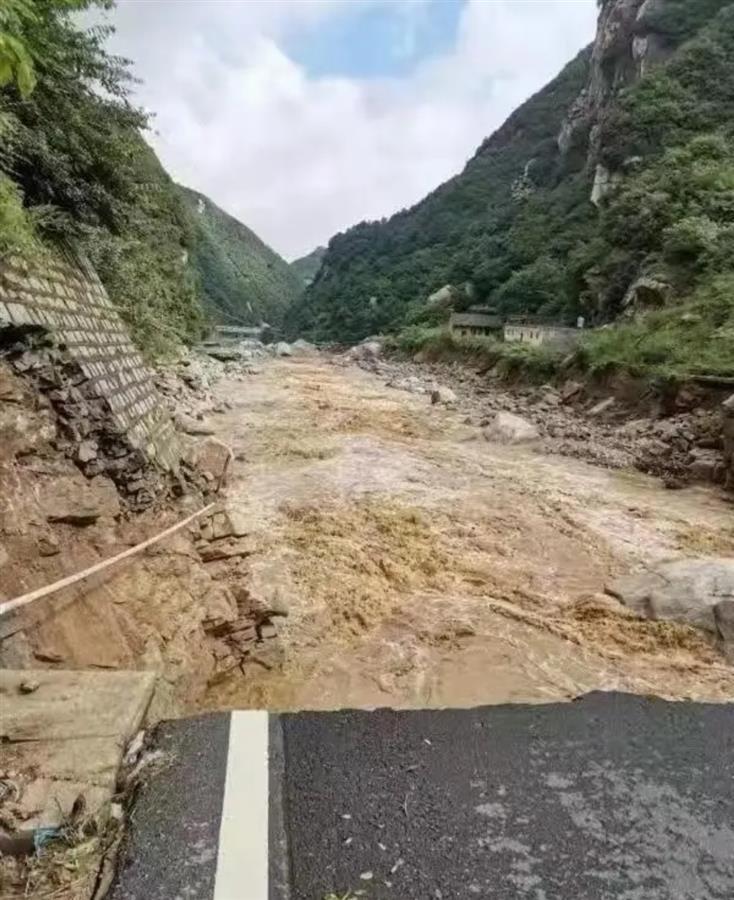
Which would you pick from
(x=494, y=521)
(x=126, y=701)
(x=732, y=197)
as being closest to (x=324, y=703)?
→ (x=126, y=701)

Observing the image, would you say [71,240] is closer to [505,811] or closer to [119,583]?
[119,583]

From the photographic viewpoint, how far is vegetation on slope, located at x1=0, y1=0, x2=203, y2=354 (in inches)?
191

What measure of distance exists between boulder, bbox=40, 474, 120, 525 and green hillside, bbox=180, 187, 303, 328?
68634 mm

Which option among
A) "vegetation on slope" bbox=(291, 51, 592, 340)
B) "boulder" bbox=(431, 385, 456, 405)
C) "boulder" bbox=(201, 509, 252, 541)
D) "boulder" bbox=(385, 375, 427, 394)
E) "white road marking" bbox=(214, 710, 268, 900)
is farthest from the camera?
"vegetation on slope" bbox=(291, 51, 592, 340)

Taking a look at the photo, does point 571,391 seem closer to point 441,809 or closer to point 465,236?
point 441,809

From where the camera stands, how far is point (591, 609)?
5336mm

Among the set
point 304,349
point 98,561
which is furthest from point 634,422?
point 304,349

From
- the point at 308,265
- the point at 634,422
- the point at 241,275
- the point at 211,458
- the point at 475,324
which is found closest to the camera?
the point at 211,458

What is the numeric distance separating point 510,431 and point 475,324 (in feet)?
80.0

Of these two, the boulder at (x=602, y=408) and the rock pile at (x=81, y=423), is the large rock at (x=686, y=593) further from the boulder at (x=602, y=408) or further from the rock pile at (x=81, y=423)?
the boulder at (x=602, y=408)

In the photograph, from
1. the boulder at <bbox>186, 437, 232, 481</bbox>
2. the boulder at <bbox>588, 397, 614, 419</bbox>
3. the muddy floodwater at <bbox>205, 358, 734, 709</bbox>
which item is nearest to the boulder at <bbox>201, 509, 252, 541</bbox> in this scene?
Answer: the muddy floodwater at <bbox>205, 358, 734, 709</bbox>

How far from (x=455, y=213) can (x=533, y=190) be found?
1729cm

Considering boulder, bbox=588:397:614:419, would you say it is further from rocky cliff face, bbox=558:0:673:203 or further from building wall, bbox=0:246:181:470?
rocky cliff face, bbox=558:0:673:203

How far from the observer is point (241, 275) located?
10025 cm
